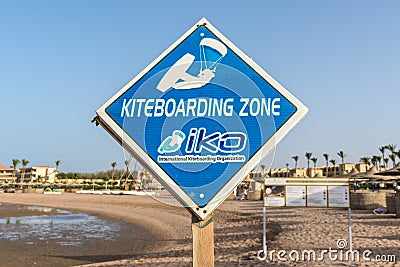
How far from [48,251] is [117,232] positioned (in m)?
5.71

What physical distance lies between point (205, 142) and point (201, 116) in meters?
0.18

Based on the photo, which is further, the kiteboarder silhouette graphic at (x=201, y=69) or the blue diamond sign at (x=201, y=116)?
the kiteboarder silhouette graphic at (x=201, y=69)

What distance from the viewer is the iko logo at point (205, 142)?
2.37m

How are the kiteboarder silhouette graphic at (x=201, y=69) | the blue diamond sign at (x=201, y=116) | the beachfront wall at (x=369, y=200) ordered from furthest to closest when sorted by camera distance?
the beachfront wall at (x=369, y=200)
the kiteboarder silhouette graphic at (x=201, y=69)
the blue diamond sign at (x=201, y=116)

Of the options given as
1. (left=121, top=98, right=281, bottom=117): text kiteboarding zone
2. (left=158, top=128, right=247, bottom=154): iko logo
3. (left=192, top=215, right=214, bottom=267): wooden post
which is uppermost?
(left=121, top=98, right=281, bottom=117): text kiteboarding zone

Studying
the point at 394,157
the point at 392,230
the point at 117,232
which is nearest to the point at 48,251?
the point at 117,232

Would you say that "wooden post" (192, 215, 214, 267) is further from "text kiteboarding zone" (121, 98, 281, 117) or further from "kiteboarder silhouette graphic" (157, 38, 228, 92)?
"kiteboarder silhouette graphic" (157, 38, 228, 92)

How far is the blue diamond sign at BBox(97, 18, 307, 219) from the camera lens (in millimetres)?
2357

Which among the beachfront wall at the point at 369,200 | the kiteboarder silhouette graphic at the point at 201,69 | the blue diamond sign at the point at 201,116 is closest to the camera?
the blue diamond sign at the point at 201,116

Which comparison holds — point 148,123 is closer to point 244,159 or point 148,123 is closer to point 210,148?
point 210,148

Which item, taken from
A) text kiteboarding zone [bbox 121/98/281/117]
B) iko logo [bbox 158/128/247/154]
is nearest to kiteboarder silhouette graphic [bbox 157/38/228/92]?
text kiteboarding zone [bbox 121/98/281/117]

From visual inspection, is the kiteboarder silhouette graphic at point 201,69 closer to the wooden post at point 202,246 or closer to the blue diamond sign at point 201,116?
the blue diamond sign at point 201,116

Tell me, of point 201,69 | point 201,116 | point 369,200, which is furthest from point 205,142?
point 369,200

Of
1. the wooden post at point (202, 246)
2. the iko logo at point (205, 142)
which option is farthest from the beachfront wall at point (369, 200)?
the iko logo at point (205, 142)
